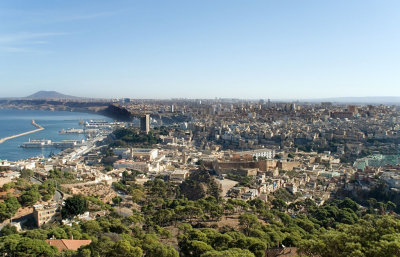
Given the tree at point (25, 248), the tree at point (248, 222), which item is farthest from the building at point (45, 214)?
the tree at point (248, 222)

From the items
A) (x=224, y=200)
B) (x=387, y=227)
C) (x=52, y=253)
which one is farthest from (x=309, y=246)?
(x=224, y=200)

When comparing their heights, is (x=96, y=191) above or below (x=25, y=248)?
below

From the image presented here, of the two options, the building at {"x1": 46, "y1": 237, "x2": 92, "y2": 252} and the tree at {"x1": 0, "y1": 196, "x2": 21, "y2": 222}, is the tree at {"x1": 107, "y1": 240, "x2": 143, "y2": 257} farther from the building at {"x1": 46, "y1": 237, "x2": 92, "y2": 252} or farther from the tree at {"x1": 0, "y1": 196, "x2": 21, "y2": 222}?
the tree at {"x1": 0, "y1": 196, "x2": 21, "y2": 222}

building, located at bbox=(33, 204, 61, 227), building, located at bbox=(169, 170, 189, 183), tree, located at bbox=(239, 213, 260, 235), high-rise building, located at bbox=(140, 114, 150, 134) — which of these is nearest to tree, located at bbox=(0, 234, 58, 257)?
building, located at bbox=(33, 204, 61, 227)

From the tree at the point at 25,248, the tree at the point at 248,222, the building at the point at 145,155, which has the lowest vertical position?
the building at the point at 145,155

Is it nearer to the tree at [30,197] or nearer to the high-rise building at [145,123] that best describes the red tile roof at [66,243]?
the tree at [30,197]

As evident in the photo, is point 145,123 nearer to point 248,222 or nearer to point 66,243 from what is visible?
point 248,222

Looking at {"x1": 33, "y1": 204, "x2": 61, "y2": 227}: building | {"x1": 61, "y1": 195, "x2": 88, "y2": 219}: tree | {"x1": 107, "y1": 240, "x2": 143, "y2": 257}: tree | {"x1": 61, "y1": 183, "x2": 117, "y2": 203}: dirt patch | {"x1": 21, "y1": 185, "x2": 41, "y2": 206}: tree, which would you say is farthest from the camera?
{"x1": 61, "y1": 183, "x2": 117, "y2": 203}: dirt patch

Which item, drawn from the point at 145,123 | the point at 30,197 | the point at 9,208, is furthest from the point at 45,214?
the point at 145,123
